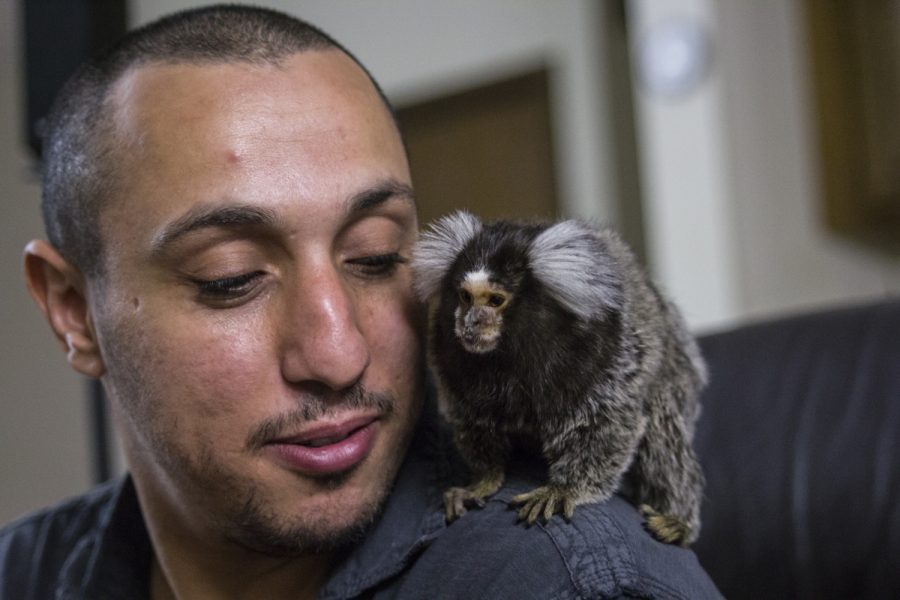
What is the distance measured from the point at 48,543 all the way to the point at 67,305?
1.93 ft

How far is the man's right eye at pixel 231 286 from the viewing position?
4.45 ft

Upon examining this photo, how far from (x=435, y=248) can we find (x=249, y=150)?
30cm

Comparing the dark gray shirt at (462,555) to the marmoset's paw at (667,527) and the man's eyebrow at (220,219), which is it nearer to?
the marmoset's paw at (667,527)

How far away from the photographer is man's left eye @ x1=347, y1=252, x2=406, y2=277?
1415 millimetres

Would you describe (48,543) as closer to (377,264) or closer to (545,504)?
(377,264)

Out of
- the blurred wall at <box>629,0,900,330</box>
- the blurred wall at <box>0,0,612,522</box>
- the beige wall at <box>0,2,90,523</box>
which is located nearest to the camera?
the blurred wall at <box>629,0,900,330</box>

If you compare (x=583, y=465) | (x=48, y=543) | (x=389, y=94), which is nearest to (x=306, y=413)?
(x=583, y=465)

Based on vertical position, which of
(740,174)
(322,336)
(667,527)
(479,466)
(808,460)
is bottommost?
(808,460)

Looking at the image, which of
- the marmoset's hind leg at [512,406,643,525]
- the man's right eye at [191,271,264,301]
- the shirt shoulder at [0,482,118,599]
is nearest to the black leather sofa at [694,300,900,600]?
the marmoset's hind leg at [512,406,643,525]

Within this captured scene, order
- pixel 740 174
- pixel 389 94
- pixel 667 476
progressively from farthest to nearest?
pixel 389 94 < pixel 740 174 < pixel 667 476

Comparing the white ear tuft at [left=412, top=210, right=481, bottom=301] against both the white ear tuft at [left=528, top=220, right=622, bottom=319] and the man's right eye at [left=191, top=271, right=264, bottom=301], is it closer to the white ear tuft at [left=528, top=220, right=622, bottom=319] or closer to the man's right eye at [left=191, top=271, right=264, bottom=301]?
the white ear tuft at [left=528, top=220, right=622, bottom=319]

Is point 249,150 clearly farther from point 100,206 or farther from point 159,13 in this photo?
point 159,13

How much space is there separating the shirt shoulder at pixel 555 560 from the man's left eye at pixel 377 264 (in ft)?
1.26

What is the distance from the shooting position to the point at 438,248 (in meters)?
1.37
